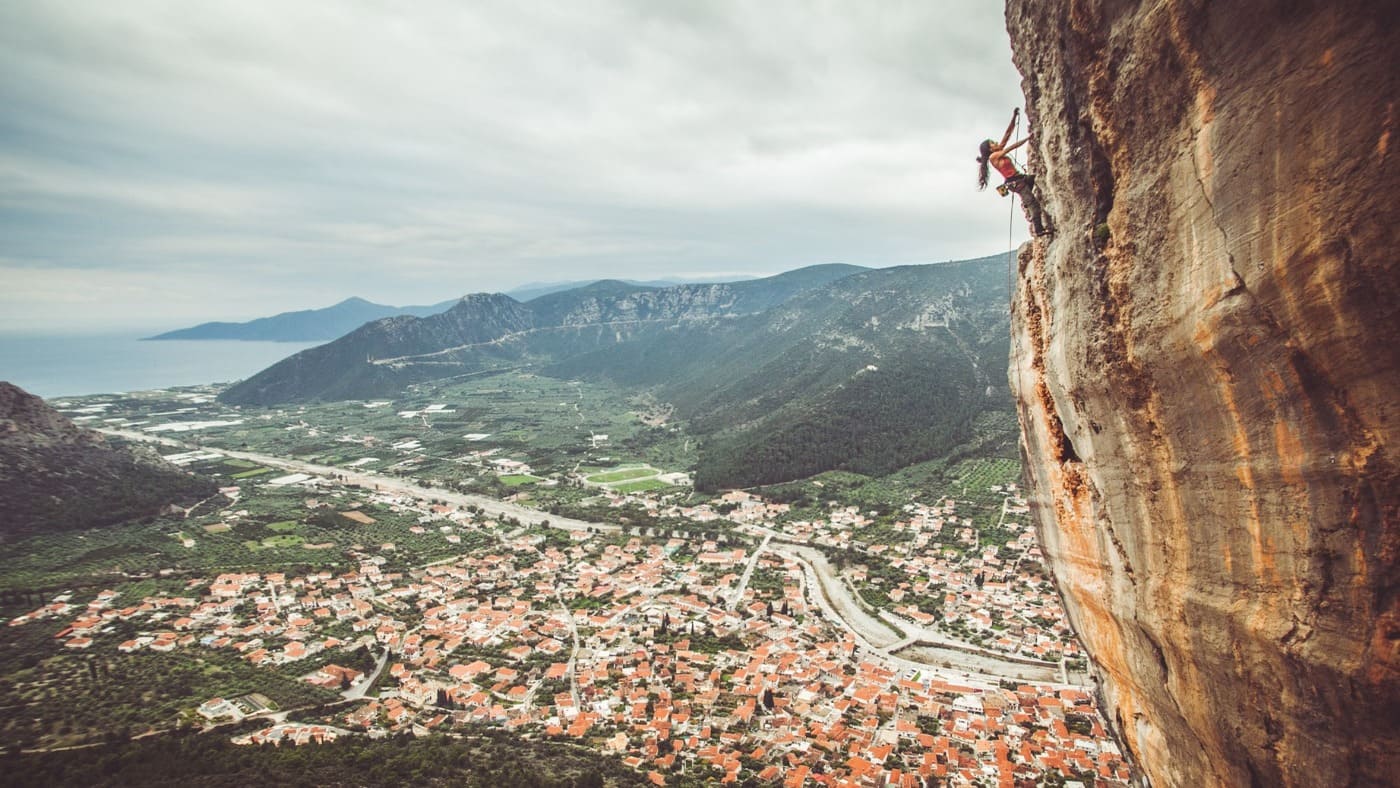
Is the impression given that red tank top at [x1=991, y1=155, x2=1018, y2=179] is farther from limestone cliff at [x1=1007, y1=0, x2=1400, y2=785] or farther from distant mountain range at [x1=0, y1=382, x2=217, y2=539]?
distant mountain range at [x1=0, y1=382, x2=217, y2=539]

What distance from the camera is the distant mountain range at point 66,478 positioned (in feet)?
210

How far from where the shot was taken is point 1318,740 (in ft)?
15.4

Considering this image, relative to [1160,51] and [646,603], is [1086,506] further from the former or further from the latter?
[646,603]

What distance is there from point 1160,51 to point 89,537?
87.3 metres

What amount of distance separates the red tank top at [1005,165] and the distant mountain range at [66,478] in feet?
287

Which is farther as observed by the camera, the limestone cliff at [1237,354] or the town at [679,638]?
the town at [679,638]

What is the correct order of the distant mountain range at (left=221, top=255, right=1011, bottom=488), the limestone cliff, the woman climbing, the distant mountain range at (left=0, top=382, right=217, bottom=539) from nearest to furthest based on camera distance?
1. the limestone cliff
2. the woman climbing
3. the distant mountain range at (left=0, top=382, right=217, bottom=539)
4. the distant mountain range at (left=221, top=255, right=1011, bottom=488)

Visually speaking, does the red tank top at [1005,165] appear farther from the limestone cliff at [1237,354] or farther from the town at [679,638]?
the town at [679,638]

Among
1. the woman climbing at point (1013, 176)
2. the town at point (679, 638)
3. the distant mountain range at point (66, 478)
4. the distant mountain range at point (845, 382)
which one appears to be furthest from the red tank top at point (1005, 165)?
the distant mountain range at point (66, 478)

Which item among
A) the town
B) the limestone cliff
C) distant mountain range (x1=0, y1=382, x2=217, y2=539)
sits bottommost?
the town

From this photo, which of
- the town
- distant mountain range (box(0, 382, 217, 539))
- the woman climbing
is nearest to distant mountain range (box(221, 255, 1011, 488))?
the town

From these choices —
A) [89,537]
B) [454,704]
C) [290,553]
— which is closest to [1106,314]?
[454,704]

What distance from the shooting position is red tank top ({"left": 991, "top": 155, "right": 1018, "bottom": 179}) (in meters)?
8.12

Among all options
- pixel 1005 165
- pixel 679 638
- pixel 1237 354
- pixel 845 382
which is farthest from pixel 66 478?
pixel 845 382
